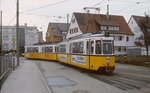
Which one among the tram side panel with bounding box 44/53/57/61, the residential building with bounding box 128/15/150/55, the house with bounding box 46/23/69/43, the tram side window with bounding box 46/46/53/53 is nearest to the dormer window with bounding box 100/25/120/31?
the residential building with bounding box 128/15/150/55

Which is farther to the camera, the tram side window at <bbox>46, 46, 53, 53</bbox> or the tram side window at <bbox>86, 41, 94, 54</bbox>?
the tram side window at <bbox>46, 46, 53, 53</bbox>

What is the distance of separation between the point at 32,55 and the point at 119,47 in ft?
72.0

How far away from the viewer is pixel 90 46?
18.5 metres

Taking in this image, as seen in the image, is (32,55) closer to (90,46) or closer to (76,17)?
(76,17)

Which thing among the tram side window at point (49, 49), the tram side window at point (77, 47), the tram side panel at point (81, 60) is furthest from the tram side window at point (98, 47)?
the tram side window at point (49, 49)

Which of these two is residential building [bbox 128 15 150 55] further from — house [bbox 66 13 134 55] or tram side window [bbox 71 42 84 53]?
tram side window [bbox 71 42 84 53]

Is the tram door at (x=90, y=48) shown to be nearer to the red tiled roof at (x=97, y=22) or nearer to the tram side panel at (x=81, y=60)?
the tram side panel at (x=81, y=60)

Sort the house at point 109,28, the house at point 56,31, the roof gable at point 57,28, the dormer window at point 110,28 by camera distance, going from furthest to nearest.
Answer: the roof gable at point 57,28, the house at point 56,31, the dormer window at point 110,28, the house at point 109,28

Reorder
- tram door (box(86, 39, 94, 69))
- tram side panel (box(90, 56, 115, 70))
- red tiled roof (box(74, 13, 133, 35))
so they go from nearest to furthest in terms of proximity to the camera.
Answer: tram side panel (box(90, 56, 115, 70)), tram door (box(86, 39, 94, 69)), red tiled roof (box(74, 13, 133, 35))

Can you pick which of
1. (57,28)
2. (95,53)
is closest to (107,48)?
(95,53)

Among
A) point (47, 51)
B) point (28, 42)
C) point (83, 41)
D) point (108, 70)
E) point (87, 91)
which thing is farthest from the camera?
point (28, 42)

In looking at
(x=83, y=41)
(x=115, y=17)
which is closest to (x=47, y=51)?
(x=83, y=41)

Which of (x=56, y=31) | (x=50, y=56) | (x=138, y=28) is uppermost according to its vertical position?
(x=56, y=31)

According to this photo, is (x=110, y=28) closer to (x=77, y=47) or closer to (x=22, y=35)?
(x=77, y=47)
